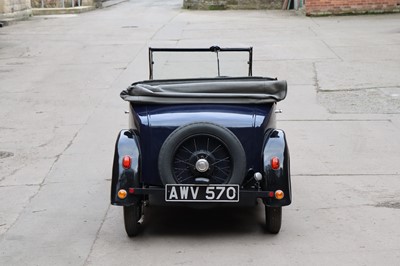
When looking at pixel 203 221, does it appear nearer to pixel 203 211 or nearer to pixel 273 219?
pixel 203 211

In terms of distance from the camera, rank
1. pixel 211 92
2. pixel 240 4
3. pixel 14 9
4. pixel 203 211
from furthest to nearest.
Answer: pixel 240 4 → pixel 14 9 → pixel 203 211 → pixel 211 92

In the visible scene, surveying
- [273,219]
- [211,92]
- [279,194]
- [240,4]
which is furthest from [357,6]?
[279,194]

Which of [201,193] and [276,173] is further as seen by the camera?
[276,173]

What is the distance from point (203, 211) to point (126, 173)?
1.20 metres

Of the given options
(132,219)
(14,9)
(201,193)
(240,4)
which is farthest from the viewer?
(240,4)

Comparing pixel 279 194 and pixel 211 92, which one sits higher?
pixel 211 92

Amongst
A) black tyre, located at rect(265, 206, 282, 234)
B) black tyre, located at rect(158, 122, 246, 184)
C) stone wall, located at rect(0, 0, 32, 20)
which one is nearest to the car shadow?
black tyre, located at rect(265, 206, 282, 234)

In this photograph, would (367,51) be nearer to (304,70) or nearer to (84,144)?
(304,70)

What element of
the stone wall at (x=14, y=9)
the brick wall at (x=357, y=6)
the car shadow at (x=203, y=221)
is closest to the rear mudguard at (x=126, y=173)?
the car shadow at (x=203, y=221)

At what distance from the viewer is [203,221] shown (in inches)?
271

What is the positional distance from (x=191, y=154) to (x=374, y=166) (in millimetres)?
3442

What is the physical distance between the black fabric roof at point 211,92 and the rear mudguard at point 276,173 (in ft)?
1.43

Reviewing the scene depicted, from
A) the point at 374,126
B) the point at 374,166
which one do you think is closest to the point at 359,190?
the point at 374,166

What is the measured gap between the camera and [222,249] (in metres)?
Answer: 6.11
